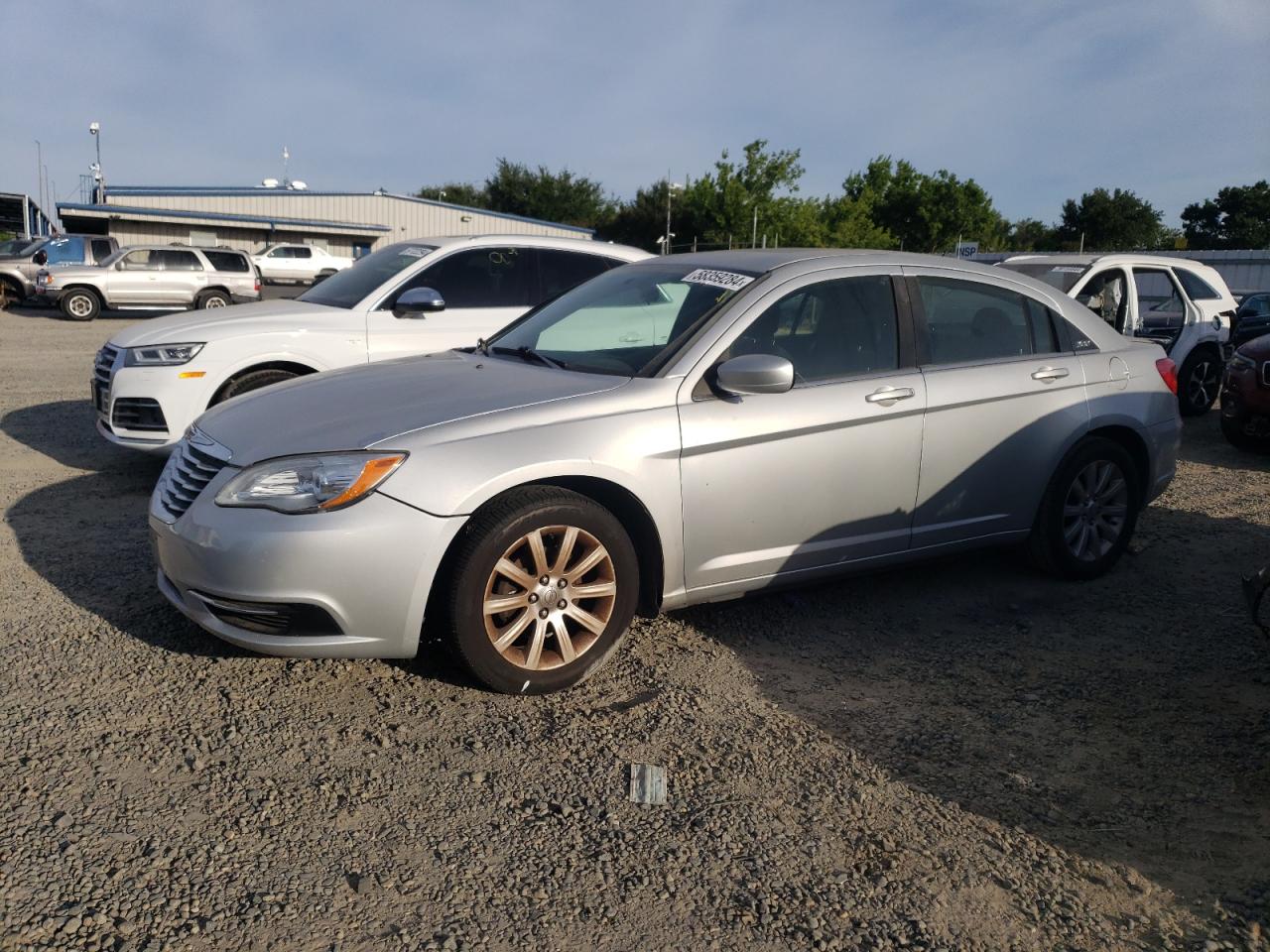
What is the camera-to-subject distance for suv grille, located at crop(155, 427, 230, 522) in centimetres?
389

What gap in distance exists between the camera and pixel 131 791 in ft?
10.2

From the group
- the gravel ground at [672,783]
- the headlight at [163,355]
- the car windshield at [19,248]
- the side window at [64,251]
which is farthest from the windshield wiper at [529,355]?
the car windshield at [19,248]

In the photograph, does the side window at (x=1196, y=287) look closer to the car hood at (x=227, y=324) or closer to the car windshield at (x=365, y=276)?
the car windshield at (x=365, y=276)

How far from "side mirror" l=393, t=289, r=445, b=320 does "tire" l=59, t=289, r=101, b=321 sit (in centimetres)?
1894

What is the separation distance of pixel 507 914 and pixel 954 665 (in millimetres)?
2419

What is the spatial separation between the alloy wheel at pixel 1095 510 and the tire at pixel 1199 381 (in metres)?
6.95

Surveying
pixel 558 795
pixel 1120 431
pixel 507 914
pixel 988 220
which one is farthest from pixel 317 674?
pixel 988 220

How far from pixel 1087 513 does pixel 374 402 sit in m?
3.59

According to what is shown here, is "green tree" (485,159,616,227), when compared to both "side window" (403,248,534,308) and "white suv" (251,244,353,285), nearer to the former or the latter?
"white suv" (251,244,353,285)

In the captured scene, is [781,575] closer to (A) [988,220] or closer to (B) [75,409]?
(B) [75,409]

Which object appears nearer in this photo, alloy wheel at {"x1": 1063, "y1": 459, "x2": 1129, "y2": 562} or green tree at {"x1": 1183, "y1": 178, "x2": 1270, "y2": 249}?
alloy wheel at {"x1": 1063, "y1": 459, "x2": 1129, "y2": 562}

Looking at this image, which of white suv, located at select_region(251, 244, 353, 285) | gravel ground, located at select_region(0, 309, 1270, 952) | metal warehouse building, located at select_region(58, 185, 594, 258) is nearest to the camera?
gravel ground, located at select_region(0, 309, 1270, 952)

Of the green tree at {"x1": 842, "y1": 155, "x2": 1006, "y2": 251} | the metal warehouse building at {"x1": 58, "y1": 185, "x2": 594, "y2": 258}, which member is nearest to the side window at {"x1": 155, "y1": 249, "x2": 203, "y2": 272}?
the metal warehouse building at {"x1": 58, "y1": 185, "x2": 594, "y2": 258}

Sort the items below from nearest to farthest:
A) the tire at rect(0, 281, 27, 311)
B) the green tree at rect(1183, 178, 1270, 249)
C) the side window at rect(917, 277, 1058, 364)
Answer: the side window at rect(917, 277, 1058, 364)
the tire at rect(0, 281, 27, 311)
the green tree at rect(1183, 178, 1270, 249)
